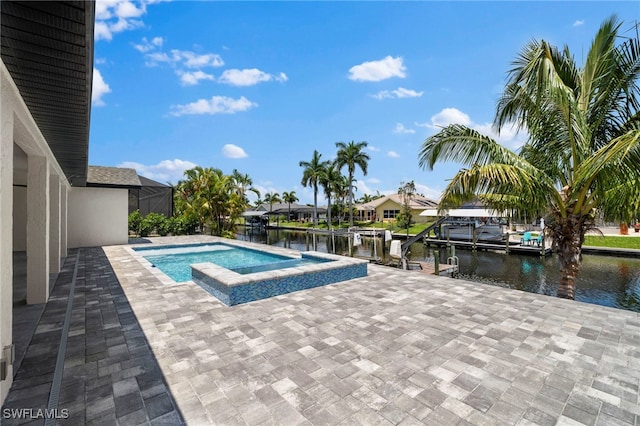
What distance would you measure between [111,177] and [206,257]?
23.1ft

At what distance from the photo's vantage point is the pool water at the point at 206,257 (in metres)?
11.7

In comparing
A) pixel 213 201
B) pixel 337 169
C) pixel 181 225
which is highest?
pixel 337 169

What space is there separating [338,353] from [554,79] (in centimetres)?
673

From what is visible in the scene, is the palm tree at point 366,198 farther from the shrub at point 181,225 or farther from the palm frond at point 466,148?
the palm frond at point 466,148

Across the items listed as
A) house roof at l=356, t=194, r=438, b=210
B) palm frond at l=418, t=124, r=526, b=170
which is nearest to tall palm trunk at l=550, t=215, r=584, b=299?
palm frond at l=418, t=124, r=526, b=170

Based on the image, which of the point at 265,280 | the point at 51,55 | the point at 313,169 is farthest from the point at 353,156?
the point at 51,55

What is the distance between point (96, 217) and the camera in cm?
1491

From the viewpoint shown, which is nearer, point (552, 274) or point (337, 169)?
point (552, 274)

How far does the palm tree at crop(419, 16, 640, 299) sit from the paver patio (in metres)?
2.22

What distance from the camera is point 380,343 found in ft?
13.3

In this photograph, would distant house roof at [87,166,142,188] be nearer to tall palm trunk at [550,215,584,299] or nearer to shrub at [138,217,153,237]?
shrub at [138,217,153,237]

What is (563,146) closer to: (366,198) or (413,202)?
(413,202)

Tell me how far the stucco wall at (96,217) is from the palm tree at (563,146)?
1574 centimetres

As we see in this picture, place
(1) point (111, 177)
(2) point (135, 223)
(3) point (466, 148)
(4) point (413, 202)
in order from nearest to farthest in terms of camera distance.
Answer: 1. (3) point (466, 148)
2. (1) point (111, 177)
3. (2) point (135, 223)
4. (4) point (413, 202)
